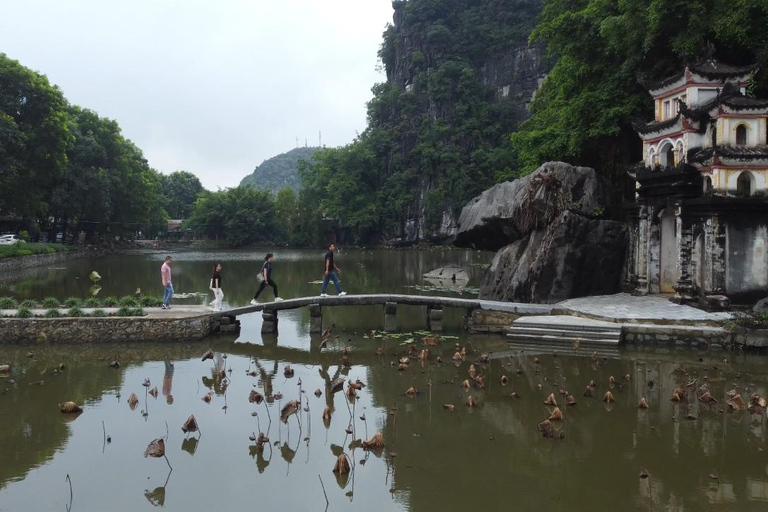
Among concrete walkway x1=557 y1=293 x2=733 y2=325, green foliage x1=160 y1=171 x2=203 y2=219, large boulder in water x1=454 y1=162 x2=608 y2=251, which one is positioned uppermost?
green foliage x1=160 y1=171 x2=203 y2=219

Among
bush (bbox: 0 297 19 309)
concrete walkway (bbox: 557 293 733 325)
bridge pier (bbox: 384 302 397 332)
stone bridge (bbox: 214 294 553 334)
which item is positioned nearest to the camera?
concrete walkway (bbox: 557 293 733 325)

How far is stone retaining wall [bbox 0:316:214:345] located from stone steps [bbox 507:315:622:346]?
30.6 ft

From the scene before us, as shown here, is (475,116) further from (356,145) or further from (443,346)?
(443,346)

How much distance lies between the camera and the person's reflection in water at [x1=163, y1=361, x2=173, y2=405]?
1248 centimetres

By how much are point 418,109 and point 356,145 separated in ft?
32.1

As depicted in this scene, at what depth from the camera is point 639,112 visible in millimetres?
23203

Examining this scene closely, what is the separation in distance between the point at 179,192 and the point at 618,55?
9854cm

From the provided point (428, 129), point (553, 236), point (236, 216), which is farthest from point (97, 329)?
point (236, 216)

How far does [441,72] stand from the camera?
79250 millimetres

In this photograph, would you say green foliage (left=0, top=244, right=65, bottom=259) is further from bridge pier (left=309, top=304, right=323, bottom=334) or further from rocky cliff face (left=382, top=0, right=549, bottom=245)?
rocky cliff face (left=382, top=0, right=549, bottom=245)

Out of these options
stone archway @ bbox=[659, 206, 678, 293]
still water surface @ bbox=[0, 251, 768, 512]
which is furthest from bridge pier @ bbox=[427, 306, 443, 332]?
stone archway @ bbox=[659, 206, 678, 293]

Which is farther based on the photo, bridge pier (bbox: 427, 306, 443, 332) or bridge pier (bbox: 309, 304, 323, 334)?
bridge pier (bbox: 427, 306, 443, 332)

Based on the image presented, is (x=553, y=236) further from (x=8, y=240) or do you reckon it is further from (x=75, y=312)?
(x=8, y=240)

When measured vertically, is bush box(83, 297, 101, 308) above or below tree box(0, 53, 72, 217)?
below
